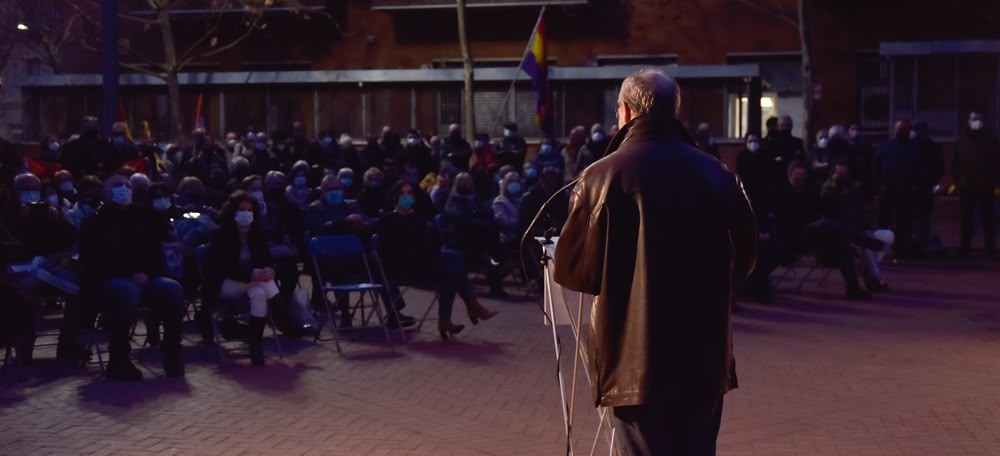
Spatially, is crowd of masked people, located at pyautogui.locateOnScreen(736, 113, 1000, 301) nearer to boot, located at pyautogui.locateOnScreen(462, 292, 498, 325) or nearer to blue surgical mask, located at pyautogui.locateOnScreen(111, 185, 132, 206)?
boot, located at pyautogui.locateOnScreen(462, 292, 498, 325)

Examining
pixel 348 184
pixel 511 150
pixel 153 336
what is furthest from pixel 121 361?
pixel 511 150

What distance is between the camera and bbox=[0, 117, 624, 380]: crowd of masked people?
440 inches

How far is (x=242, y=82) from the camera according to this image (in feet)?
111

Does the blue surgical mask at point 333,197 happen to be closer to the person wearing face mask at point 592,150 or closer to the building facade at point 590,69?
the person wearing face mask at point 592,150

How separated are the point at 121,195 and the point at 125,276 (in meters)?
0.63

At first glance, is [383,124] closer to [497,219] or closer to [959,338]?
[497,219]

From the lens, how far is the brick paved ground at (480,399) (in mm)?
8430

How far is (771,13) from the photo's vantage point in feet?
108

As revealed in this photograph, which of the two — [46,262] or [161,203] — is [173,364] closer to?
[46,262]

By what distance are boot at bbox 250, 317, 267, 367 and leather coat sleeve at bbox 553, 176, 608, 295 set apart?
7136mm

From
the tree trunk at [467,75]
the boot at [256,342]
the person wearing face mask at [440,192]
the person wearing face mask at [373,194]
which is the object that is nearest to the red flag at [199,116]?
the tree trunk at [467,75]

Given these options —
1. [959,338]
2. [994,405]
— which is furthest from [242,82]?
[994,405]

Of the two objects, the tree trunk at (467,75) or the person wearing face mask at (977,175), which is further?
the tree trunk at (467,75)

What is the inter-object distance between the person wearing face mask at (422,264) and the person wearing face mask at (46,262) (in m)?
2.80
